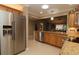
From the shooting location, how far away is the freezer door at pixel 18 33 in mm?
3744

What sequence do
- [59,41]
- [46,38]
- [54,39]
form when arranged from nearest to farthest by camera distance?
[59,41]
[54,39]
[46,38]

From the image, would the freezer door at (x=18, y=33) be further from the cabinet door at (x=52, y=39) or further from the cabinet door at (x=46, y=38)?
the cabinet door at (x=46, y=38)

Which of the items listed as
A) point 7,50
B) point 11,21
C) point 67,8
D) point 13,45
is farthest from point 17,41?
point 67,8

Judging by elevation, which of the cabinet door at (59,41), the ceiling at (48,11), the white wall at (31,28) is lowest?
the cabinet door at (59,41)

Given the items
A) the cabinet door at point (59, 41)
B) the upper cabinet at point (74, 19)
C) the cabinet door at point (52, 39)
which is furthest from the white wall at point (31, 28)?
the upper cabinet at point (74, 19)

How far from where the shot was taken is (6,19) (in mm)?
3490

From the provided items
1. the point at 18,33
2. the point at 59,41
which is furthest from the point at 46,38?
the point at 18,33

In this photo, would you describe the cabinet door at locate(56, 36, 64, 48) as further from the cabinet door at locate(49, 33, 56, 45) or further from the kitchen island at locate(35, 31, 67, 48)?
the cabinet door at locate(49, 33, 56, 45)

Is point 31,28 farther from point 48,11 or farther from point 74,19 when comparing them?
point 74,19

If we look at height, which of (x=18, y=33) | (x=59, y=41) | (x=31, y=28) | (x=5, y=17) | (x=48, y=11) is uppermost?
(x=48, y=11)

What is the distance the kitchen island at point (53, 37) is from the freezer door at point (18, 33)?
5.69 ft

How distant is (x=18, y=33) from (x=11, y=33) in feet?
1.20

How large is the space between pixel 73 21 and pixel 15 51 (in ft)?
9.43

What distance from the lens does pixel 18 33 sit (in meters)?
3.93
